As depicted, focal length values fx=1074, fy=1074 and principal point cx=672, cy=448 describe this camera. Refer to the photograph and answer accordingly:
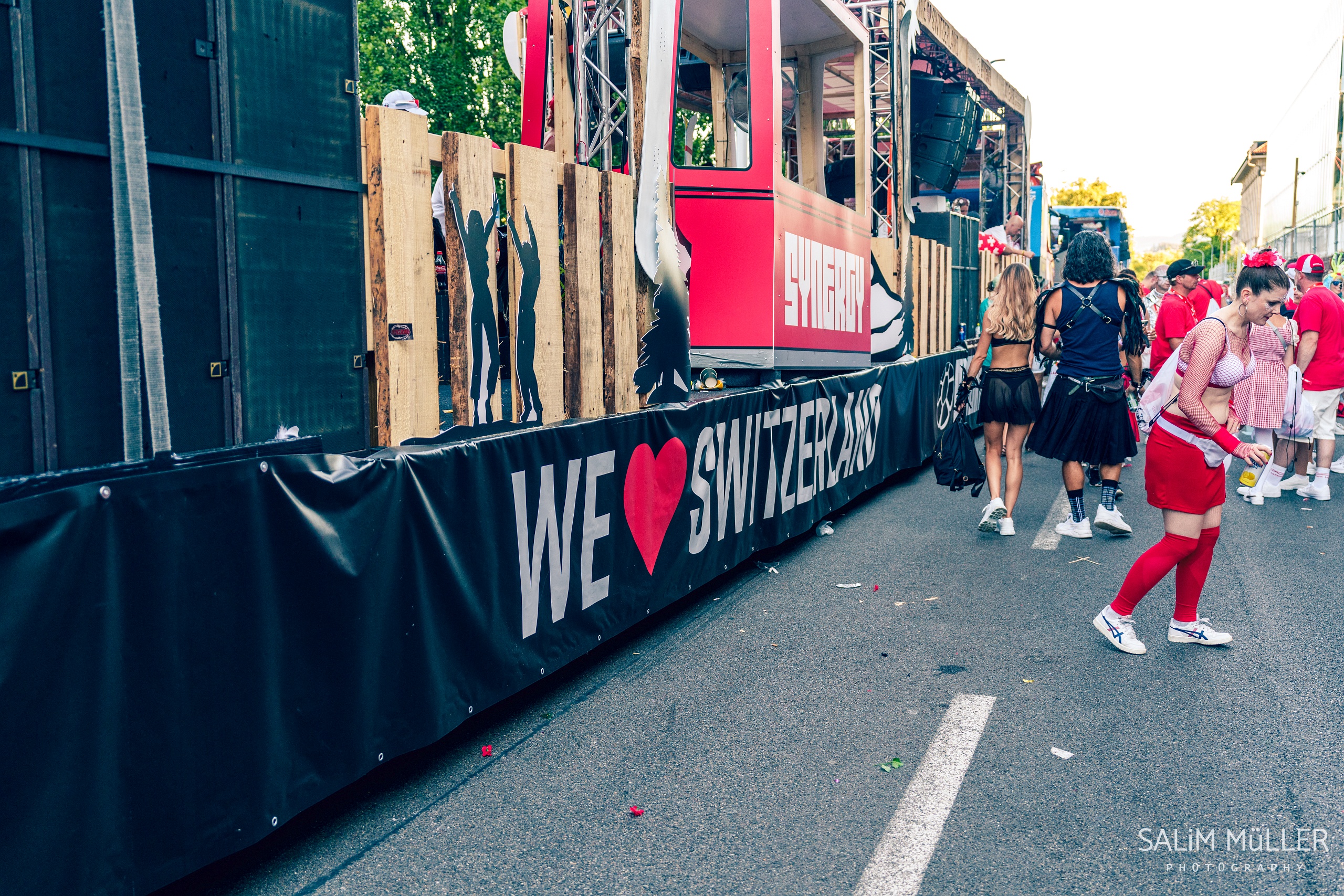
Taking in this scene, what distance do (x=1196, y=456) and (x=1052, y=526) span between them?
3.33m

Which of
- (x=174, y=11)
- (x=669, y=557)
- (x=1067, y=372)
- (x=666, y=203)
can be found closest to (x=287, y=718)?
(x=174, y=11)

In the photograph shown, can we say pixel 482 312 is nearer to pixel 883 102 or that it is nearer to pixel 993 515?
pixel 993 515

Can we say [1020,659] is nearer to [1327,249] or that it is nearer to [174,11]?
[174,11]

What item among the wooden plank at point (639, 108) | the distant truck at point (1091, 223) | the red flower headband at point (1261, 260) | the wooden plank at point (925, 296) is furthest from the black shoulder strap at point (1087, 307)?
the distant truck at point (1091, 223)

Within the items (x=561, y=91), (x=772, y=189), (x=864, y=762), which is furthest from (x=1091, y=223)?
(x=864, y=762)

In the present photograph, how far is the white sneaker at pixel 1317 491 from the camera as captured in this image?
9.11 metres

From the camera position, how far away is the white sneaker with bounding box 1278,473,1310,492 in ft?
31.4

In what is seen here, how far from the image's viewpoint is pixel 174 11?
326cm

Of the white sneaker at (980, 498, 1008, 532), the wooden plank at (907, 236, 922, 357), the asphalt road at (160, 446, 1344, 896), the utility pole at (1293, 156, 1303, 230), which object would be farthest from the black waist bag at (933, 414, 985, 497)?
the utility pole at (1293, 156, 1303, 230)

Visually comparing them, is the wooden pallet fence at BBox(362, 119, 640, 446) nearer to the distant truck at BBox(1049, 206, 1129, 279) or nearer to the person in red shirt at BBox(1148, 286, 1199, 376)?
the person in red shirt at BBox(1148, 286, 1199, 376)

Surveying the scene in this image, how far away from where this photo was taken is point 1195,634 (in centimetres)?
509

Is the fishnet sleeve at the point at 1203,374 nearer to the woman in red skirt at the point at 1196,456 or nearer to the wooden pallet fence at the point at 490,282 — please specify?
the woman in red skirt at the point at 1196,456

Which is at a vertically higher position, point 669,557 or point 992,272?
point 992,272

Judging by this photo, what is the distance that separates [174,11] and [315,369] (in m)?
1.24
